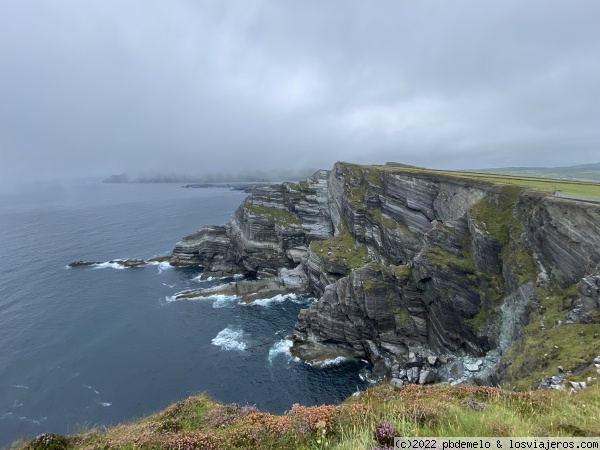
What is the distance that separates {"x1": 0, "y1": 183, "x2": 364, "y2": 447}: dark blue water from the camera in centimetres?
4275

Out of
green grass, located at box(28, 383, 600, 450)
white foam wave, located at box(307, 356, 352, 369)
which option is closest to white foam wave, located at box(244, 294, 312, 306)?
white foam wave, located at box(307, 356, 352, 369)

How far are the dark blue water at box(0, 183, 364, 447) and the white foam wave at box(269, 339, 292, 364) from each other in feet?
1.04

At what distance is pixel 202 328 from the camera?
2470 inches

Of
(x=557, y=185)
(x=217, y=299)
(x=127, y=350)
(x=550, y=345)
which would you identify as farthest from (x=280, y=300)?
(x=557, y=185)

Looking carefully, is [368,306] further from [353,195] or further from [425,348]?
[353,195]

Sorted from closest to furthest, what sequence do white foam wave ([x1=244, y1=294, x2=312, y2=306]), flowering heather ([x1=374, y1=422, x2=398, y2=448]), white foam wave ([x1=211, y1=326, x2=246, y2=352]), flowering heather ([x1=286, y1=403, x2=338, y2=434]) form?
1. flowering heather ([x1=374, y1=422, x2=398, y2=448])
2. flowering heather ([x1=286, y1=403, x2=338, y2=434])
3. white foam wave ([x1=211, y1=326, x2=246, y2=352])
4. white foam wave ([x1=244, y1=294, x2=312, y2=306])

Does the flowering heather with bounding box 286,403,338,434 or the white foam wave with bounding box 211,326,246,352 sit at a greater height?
the flowering heather with bounding box 286,403,338,434

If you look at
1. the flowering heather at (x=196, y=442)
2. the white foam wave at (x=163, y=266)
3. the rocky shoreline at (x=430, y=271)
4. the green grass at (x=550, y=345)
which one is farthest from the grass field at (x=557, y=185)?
the white foam wave at (x=163, y=266)

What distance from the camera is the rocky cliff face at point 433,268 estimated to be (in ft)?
119

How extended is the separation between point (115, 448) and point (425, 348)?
155ft

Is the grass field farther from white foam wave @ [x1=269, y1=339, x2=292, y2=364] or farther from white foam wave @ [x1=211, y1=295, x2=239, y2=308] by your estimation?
white foam wave @ [x1=211, y1=295, x2=239, y2=308]

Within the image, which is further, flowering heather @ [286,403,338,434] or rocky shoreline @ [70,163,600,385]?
rocky shoreline @ [70,163,600,385]

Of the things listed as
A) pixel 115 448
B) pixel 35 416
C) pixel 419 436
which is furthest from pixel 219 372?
pixel 419 436

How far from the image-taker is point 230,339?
58531 millimetres
